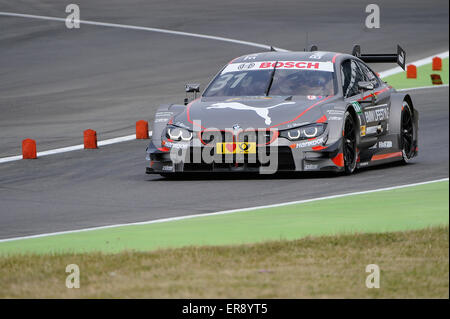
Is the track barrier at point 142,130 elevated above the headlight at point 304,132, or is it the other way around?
the track barrier at point 142,130

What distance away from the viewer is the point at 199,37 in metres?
35.3

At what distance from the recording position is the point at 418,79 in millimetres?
26078

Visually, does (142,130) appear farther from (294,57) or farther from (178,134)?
(178,134)

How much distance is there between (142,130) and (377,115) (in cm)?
515

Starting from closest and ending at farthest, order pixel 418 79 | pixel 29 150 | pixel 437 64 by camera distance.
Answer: pixel 29 150 < pixel 418 79 < pixel 437 64

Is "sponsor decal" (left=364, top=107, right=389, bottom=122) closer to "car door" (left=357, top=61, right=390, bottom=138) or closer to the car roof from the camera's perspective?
"car door" (left=357, top=61, right=390, bottom=138)

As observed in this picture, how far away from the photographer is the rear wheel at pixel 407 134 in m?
15.2

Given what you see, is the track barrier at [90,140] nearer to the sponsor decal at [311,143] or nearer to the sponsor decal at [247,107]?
the sponsor decal at [247,107]

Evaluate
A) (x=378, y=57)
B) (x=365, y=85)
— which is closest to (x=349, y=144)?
(x=365, y=85)

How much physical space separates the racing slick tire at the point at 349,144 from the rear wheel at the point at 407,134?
125 centimetres

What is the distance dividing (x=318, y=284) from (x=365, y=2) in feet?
122

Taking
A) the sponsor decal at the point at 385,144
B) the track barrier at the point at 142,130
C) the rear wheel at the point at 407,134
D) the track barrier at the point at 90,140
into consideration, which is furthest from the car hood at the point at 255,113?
the track barrier at the point at 142,130

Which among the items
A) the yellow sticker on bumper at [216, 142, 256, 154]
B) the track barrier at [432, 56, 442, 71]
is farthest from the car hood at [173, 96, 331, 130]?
the track barrier at [432, 56, 442, 71]

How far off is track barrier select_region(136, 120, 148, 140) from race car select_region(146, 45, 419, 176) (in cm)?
378
